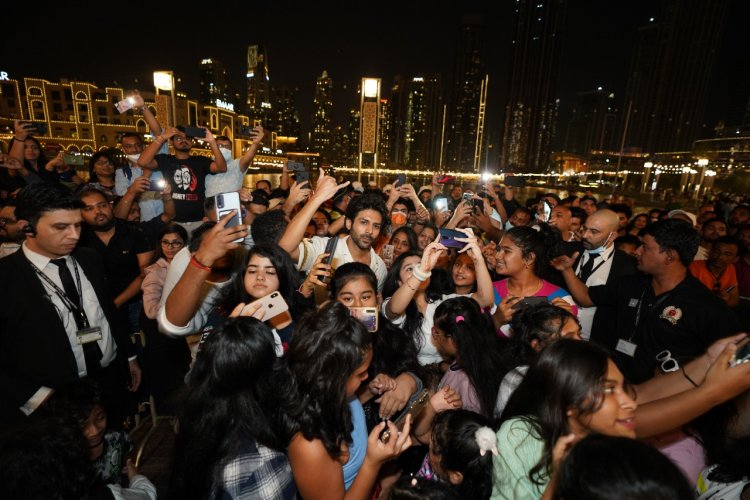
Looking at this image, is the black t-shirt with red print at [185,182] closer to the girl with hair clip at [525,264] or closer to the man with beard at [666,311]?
the girl with hair clip at [525,264]

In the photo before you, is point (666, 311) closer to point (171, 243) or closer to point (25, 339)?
point (171, 243)

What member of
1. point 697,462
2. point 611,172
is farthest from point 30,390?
point 611,172

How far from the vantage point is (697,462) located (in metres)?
1.96

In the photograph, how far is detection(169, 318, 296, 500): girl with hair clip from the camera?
145 centimetres

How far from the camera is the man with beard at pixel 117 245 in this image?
3.50 metres

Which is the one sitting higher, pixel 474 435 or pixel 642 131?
pixel 642 131

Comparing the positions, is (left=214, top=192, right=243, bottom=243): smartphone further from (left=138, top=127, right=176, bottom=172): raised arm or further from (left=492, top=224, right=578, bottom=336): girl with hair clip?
(left=138, top=127, right=176, bottom=172): raised arm

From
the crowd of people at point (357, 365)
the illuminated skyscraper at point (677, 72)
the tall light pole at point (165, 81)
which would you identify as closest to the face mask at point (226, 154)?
the crowd of people at point (357, 365)

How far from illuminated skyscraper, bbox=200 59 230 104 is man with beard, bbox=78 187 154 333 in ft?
650

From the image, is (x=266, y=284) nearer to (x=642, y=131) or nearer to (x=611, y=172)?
(x=611, y=172)

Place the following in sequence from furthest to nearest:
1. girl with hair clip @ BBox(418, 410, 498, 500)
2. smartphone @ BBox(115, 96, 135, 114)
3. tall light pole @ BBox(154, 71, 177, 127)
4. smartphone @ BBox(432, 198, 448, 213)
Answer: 1. tall light pole @ BBox(154, 71, 177, 127)
2. smartphone @ BBox(432, 198, 448, 213)
3. smartphone @ BBox(115, 96, 135, 114)
4. girl with hair clip @ BBox(418, 410, 498, 500)

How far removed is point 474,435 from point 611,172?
337ft

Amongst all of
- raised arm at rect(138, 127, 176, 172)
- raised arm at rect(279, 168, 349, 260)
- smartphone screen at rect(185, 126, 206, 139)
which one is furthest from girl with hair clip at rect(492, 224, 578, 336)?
raised arm at rect(138, 127, 176, 172)

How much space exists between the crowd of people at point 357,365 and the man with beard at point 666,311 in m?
0.02
